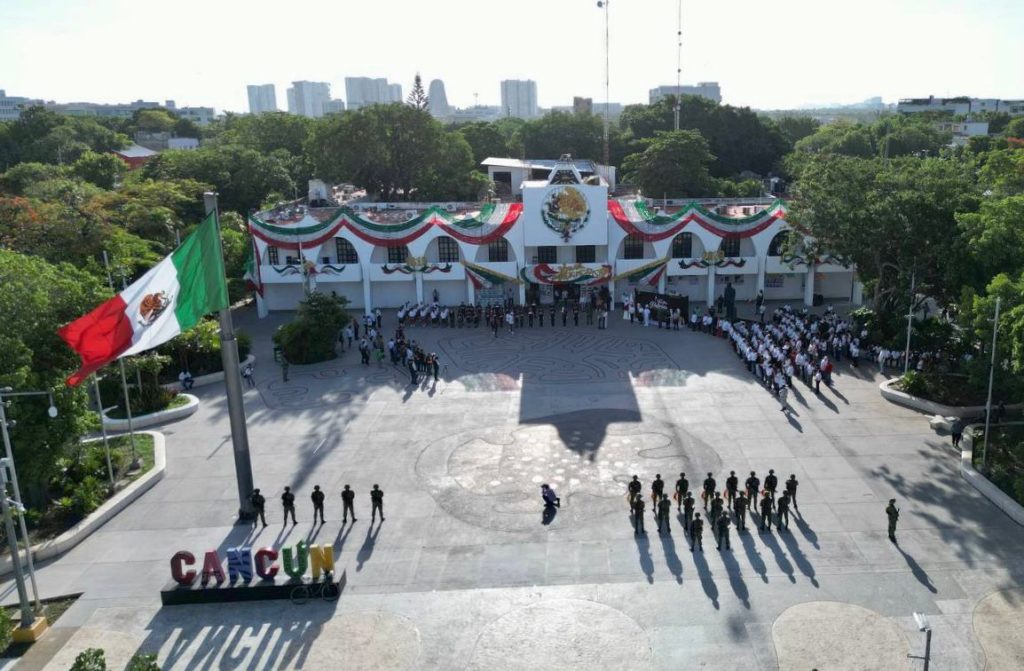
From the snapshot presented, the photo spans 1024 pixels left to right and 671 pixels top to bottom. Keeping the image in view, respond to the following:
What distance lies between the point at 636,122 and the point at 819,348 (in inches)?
2140

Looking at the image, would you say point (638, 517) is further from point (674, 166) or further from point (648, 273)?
point (674, 166)

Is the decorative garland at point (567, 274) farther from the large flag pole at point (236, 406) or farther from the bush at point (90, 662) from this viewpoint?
the bush at point (90, 662)

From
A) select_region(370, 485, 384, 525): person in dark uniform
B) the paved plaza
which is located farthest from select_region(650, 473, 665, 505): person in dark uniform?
select_region(370, 485, 384, 525): person in dark uniform

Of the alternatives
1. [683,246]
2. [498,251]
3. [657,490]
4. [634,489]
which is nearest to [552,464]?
Answer: [634,489]

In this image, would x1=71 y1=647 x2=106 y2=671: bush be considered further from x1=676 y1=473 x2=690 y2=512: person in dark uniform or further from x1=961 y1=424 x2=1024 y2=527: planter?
x1=961 y1=424 x2=1024 y2=527: planter

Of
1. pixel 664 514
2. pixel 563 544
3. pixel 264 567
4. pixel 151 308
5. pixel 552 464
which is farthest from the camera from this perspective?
pixel 552 464

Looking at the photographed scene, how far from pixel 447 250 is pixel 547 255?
577cm

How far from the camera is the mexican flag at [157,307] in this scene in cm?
1575

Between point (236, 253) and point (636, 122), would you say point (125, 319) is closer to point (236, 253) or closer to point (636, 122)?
point (236, 253)

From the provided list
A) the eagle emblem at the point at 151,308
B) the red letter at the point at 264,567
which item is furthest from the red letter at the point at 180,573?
the eagle emblem at the point at 151,308

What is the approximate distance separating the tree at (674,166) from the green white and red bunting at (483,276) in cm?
1730

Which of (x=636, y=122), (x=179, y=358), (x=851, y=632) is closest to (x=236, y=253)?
(x=179, y=358)

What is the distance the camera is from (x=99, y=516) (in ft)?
65.3

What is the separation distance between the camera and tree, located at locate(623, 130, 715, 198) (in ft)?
177
